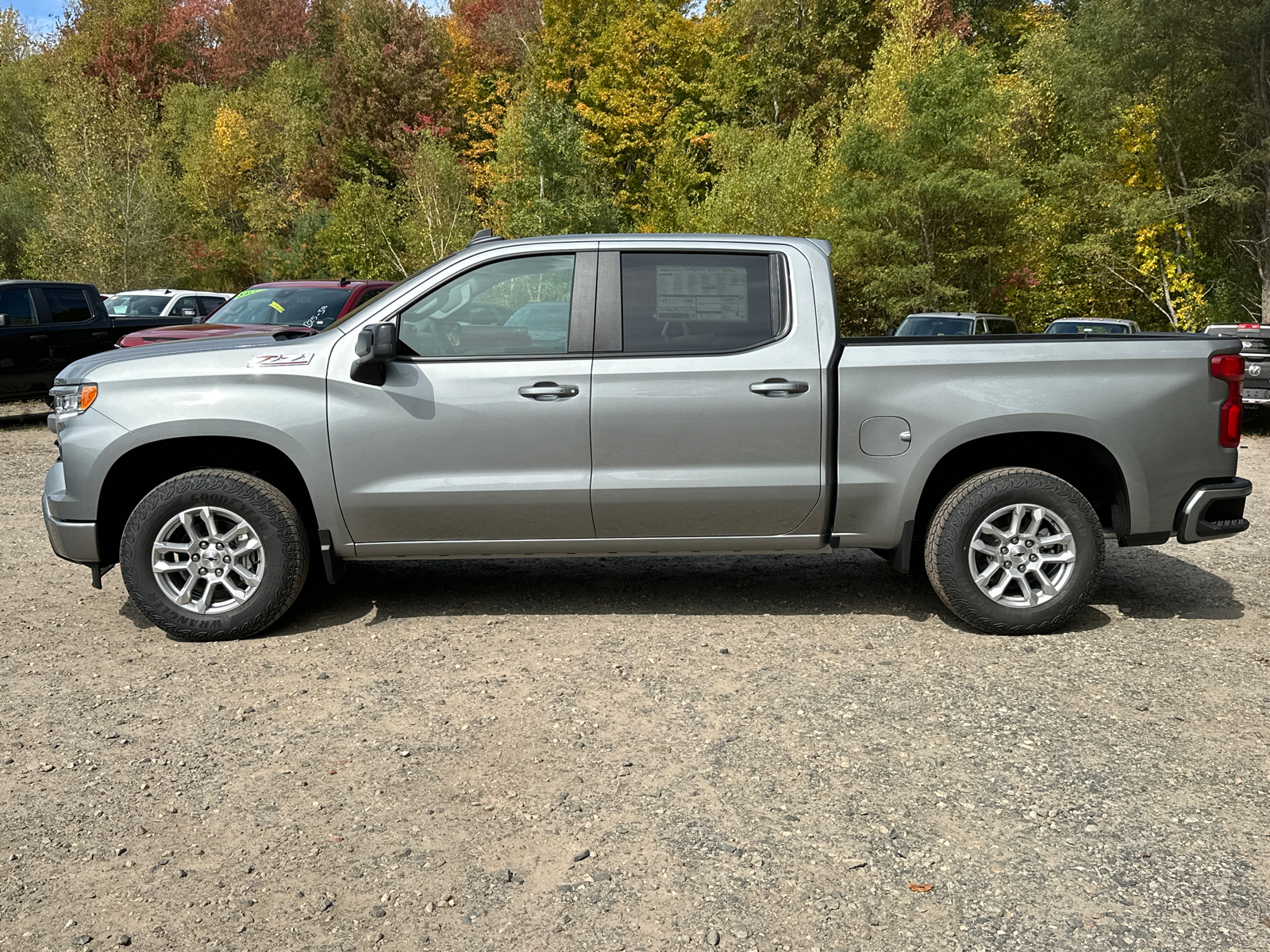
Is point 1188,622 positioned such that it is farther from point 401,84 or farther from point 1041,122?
point 401,84

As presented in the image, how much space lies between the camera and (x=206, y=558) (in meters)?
5.43

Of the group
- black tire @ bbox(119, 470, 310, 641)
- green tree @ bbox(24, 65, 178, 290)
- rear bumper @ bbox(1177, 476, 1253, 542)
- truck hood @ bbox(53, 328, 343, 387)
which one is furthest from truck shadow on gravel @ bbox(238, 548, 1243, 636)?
green tree @ bbox(24, 65, 178, 290)

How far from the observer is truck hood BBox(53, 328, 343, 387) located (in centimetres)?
547

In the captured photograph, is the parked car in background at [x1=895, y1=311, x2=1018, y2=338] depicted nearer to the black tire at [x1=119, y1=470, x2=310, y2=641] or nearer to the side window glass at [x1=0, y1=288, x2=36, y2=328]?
the side window glass at [x1=0, y1=288, x2=36, y2=328]

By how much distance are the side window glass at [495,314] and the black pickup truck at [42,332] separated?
1107 cm

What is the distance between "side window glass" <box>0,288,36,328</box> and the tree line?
20.0 m

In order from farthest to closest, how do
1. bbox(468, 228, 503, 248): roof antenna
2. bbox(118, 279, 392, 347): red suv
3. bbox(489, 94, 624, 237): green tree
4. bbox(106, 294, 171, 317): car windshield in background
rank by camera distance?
bbox(489, 94, 624, 237): green tree → bbox(106, 294, 171, 317): car windshield in background → bbox(118, 279, 392, 347): red suv → bbox(468, 228, 503, 248): roof antenna

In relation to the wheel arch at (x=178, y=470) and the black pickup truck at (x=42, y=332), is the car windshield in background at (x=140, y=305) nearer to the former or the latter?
the black pickup truck at (x=42, y=332)

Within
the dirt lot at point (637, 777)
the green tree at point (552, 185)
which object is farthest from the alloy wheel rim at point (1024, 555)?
the green tree at point (552, 185)

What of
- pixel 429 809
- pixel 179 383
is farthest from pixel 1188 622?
pixel 179 383

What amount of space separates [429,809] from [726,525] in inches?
90.8

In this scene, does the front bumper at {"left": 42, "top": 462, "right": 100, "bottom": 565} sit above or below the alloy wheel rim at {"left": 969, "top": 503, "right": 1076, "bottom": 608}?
above

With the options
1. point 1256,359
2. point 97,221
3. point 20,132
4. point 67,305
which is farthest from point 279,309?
point 20,132

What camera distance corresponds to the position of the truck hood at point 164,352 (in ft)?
17.9
